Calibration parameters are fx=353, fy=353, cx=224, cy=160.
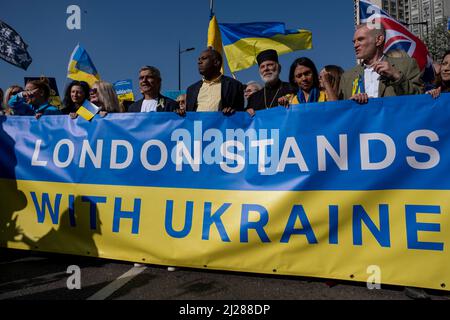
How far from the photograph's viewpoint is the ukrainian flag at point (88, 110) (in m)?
3.91

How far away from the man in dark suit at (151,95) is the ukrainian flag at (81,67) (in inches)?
206

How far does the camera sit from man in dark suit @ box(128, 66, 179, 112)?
4234mm

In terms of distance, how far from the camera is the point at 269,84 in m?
4.09

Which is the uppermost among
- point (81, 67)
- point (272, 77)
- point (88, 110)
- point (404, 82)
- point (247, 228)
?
point (81, 67)

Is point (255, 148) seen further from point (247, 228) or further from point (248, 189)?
point (247, 228)

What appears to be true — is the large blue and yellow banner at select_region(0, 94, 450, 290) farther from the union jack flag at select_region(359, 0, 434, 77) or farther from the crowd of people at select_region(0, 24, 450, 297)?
the union jack flag at select_region(359, 0, 434, 77)

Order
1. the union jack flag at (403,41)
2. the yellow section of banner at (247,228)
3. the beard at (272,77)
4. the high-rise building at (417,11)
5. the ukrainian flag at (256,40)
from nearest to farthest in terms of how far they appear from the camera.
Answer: the yellow section of banner at (247,228), the beard at (272,77), the union jack flag at (403,41), the ukrainian flag at (256,40), the high-rise building at (417,11)

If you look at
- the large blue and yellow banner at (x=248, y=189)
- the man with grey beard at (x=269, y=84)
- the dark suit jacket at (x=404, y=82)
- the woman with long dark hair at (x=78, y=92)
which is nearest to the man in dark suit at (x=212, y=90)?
the man with grey beard at (x=269, y=84)

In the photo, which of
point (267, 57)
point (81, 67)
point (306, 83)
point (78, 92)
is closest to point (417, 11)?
point (81, 67)

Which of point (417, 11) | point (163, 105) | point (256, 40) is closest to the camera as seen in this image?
point (163, 105)

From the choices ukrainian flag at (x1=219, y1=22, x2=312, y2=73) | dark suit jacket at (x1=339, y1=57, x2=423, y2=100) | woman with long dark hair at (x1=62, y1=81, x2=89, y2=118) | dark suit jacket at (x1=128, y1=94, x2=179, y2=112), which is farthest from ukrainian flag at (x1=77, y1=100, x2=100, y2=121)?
ukrainian flag at (x1=219, y1=22, x2=312, y2=73)

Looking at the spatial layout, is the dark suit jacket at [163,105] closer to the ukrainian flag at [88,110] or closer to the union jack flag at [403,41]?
the ukrainian flag at [88,110]

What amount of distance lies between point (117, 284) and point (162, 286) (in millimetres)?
407
